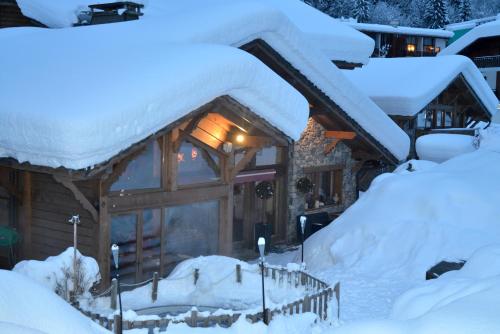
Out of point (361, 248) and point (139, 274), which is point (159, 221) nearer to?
point (139, 274)

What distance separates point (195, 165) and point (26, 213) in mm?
3472

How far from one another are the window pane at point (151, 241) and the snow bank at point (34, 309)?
8.06 m

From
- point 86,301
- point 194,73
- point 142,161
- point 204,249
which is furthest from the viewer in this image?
point 204,249

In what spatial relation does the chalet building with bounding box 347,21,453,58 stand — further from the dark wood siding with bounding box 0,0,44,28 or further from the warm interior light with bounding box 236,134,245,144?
the warm interior light with bounding box 236,134,245,144

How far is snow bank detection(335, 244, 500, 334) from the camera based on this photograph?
4.12 metres

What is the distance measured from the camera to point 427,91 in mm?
21781

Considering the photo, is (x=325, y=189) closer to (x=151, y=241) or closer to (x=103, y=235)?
(x=151, y=241)

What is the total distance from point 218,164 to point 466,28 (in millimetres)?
49127

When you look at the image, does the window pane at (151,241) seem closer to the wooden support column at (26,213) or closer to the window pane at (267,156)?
the wooden support column at (26,213)

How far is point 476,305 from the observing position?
4.52m

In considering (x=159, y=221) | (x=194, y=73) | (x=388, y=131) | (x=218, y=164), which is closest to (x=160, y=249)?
(x=159, y=221)

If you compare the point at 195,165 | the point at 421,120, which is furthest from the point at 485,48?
the point at 195,165

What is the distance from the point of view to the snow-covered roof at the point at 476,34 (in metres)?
40.5

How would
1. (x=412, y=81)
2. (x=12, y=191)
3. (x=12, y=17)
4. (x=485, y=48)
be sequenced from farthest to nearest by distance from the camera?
(x=485, y=48) → (x=412, y=81) → (x=12, y=17) → (x=12, y=191)
